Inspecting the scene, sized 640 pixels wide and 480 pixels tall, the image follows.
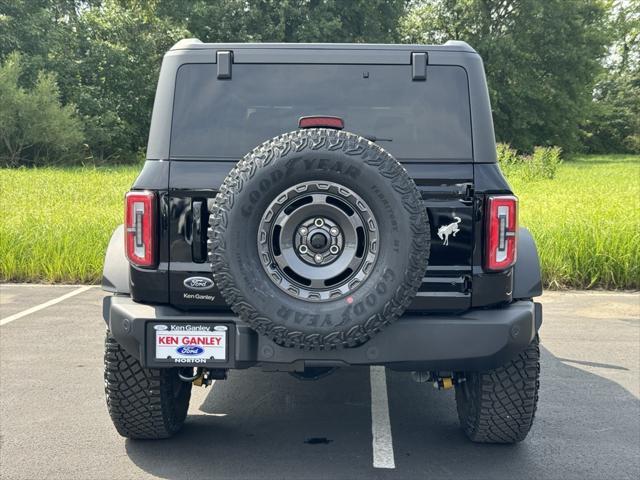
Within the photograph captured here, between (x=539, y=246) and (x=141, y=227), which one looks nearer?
(x=141, y=227)

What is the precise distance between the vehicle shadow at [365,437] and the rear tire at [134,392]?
157 millimetres

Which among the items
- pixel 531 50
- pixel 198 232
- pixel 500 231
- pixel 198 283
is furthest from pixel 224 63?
pixel 531 50

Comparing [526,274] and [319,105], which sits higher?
[319,105]

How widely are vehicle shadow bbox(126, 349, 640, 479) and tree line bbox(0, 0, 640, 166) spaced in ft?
79.6

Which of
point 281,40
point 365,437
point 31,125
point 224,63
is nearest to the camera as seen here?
point 224,63

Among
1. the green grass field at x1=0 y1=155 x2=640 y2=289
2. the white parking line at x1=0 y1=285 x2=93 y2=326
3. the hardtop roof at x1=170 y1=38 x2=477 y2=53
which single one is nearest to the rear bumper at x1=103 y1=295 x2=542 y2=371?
the hardtop roof at x1=170 y1=38 x2=477 y2=53

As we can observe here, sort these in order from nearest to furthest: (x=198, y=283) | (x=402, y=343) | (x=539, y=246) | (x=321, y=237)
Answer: (x=321, y=237)
(x=402, y=343)
(x=198, y=283)
(x=539, y=246)

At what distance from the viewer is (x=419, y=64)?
3.91 m

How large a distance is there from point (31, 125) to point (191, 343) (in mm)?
25815

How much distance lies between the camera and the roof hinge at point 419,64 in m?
3.91

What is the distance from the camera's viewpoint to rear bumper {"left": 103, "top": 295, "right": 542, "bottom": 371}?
3553 millimetres

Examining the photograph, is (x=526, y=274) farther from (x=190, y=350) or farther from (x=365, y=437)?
(x=190, y=350)

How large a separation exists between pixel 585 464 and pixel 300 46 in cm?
246

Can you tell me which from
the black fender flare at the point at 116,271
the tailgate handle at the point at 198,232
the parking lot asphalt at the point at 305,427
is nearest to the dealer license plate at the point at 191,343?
the tailgate handle at the point at 198,232
